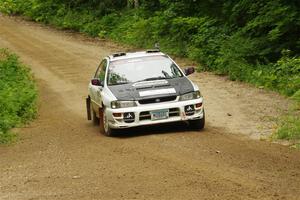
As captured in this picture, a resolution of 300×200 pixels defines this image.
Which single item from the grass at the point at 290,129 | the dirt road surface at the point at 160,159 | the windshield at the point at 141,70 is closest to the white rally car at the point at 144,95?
the windshield at the point at 141,70

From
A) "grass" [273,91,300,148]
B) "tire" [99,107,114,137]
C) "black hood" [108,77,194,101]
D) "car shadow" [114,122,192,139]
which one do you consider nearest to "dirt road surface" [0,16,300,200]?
"car shadow" [114,122,192,139]

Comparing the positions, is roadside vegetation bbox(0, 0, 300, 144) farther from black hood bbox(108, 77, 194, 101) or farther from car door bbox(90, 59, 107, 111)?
car door bbox(90, 59, 107, 111)

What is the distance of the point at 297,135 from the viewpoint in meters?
12.6

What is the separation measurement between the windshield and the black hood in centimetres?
31

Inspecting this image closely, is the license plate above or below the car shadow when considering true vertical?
above

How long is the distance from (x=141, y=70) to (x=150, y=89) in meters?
1.08

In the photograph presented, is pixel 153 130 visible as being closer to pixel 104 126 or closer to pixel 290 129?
pixel 104 126

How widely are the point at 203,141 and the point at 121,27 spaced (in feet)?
88.9

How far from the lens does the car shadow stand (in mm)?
14005

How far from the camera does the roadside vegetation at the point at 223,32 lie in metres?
20.8

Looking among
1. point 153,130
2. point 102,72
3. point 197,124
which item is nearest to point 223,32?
point 102,72

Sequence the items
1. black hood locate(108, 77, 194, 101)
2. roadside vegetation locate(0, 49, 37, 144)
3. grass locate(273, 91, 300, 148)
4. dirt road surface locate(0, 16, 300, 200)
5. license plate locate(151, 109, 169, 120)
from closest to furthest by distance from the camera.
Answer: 1. dirt road surface locate(0, 16, 300, 200)
2. grass locate(273, 91, 300, 148)
3. license plate locate(151, 109, 169, 120)
4. black hood locate(108, 77, 194, 101)
5. roadside vegetation locate(0, 49, 37, 144)

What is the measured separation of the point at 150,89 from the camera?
13719mm

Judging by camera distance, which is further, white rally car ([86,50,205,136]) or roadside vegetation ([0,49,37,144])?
roadside vegetation ([0,49,37,144])
